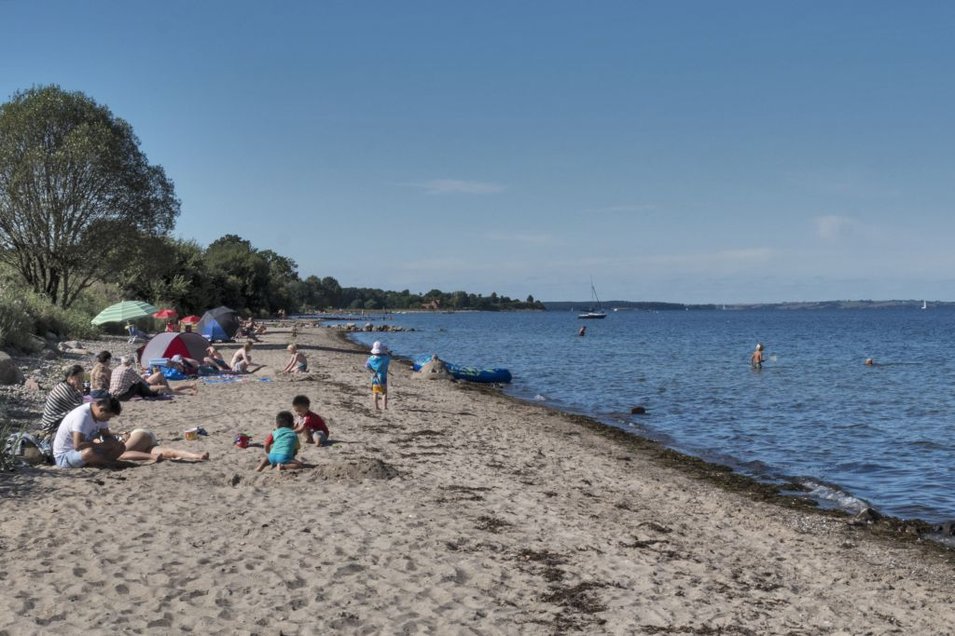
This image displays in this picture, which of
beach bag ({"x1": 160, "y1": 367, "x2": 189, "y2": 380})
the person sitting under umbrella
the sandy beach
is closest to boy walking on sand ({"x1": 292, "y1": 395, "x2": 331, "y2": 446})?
the sandy beach

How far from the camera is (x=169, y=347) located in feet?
75.9

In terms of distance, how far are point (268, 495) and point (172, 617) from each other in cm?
377

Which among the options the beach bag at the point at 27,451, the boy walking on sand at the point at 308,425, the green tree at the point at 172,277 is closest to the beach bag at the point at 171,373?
the boy walking on sand at the point at 308,425

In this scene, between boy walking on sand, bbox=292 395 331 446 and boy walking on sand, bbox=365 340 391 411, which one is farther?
boy walking on sand, bbox=365 340 391 411

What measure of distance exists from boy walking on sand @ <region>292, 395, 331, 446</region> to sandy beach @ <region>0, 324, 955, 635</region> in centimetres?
34

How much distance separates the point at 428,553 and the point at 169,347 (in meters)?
17.7

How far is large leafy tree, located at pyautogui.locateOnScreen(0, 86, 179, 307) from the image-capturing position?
3297cm

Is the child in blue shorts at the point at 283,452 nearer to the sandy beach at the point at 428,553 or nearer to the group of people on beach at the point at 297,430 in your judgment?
the group of people on beach at the point at 297,430

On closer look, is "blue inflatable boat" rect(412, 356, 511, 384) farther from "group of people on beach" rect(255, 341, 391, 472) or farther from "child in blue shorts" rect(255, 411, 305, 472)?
"child in blue shorts" rect(255, 411, 305, 472)

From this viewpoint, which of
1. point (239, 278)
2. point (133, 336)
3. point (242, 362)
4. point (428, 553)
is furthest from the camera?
point (239, 278)

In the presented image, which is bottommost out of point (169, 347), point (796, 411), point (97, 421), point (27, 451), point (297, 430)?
point (796, 411)

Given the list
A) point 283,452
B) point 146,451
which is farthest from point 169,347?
point 283,452

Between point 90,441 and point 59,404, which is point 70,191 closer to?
point 59,404

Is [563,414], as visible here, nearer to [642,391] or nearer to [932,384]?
[642,391]
